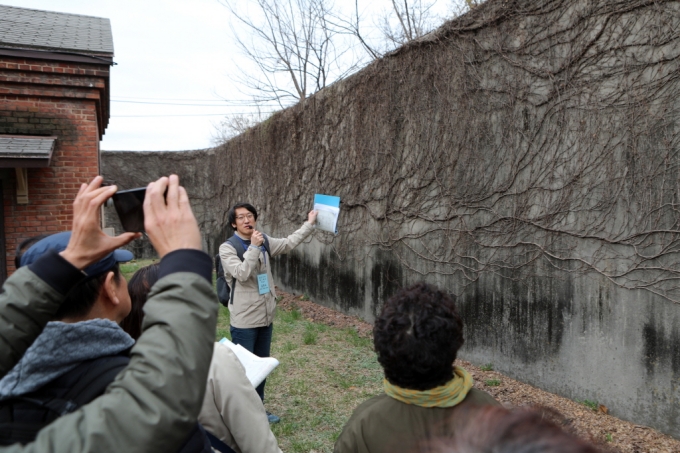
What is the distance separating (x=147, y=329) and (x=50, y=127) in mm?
7167

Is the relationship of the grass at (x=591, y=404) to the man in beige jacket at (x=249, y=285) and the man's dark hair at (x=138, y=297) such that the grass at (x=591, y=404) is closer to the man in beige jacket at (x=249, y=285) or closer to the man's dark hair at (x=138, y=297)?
the man in beige jacket at (x=249, y=285)

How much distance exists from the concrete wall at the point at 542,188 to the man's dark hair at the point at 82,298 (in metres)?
3.79

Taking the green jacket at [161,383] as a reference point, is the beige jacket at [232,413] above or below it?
below

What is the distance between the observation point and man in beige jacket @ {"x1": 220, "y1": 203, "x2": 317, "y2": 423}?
4129mm

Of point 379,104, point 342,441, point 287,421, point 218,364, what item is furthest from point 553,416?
point 379,104

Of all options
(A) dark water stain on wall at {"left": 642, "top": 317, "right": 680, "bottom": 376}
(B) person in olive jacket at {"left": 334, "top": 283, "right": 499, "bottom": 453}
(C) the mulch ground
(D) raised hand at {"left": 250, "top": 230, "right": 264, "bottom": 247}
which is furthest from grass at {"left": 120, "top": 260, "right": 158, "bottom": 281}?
(B) person in olive jacket at {"left": 334, "top": 283, "right": 499, "bottom": 453}

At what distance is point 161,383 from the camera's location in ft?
2.93

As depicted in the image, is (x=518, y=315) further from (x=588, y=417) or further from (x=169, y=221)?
(x=169, y=221)

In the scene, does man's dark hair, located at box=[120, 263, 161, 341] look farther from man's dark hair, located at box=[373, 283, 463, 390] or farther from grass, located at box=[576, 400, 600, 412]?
grass, located at box=[576, 400, 600, 412]

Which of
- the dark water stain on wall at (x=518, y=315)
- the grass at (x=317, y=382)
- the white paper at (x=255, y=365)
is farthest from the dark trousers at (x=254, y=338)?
the dark water stain on wall at (x=518, y=315)

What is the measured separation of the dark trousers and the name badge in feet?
1.08

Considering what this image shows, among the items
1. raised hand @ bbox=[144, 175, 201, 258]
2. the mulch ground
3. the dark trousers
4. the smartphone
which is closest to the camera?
raised hand @ bbox=[144, 175, 201, 258]

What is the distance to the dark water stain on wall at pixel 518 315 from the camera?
4.41 metres

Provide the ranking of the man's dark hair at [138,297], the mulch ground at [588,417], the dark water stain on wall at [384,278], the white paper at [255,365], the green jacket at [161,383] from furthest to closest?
the dark water stain on wall at [384,278]
the mulch ground at [588,417]
the white paper at [255,365]
the man's dark hair at [138,297]
the green jacket at [161,383]
